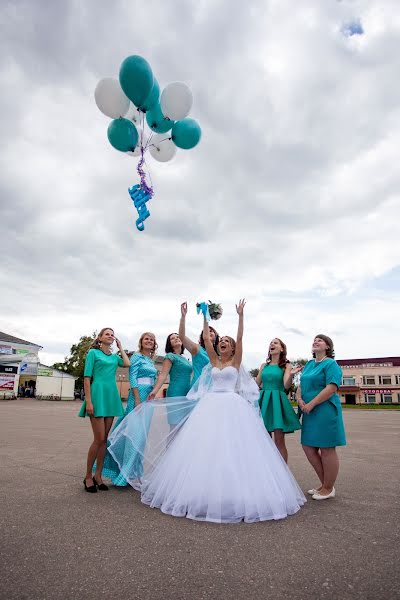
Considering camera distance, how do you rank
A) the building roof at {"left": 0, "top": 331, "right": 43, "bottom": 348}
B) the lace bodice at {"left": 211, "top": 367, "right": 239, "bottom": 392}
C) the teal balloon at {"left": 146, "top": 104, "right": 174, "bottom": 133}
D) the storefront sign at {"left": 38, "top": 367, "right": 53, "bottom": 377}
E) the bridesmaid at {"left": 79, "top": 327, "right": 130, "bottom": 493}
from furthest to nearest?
the building roof at {"left": 0, "top": 331, "right": 43, "bottom": 348}
the storefront sign at {"left": 38, "top": 367, "right": 53, "bottom": 377}
the teal balloon at {"left": 146, "top": 104, "right": 174, "bottom": 133}
the bridesmaid at {"left": 79, "top": 327, "right": 130, "bottom": 493}
the lace bodice at {"left": 211, "top": 367, "right": 239, "bottom": 392}

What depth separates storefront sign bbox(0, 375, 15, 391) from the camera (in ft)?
119

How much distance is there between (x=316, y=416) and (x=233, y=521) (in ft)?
5.54

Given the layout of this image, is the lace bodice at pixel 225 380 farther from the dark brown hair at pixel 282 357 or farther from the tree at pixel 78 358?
the tree at pixel 78 358

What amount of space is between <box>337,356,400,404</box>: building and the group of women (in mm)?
→ 71612

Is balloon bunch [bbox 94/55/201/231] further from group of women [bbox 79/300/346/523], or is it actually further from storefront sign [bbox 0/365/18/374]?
storefront sign [bbox 0/365/18/374]

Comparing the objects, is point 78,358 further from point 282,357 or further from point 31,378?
point 282,357

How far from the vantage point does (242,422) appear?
4.07 metres

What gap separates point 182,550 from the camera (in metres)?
2.86

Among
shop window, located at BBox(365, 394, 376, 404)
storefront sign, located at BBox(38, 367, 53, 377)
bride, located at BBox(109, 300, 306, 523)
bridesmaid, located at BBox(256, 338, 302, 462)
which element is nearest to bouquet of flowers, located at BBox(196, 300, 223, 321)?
bride, located at BBox(109, 300, 306, 523)

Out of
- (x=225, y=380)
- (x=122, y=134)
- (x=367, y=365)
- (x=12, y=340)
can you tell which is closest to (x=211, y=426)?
(x=225, y=380)

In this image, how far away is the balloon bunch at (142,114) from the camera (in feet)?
20.2

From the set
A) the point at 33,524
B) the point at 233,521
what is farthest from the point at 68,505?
the point at 233,521

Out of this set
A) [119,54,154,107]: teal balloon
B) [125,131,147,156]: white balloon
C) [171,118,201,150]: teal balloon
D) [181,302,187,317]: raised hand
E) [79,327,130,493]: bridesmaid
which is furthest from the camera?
[125,131,147,156]: white balloon

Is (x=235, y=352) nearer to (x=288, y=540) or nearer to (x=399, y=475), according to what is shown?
(x=288, y=540)
